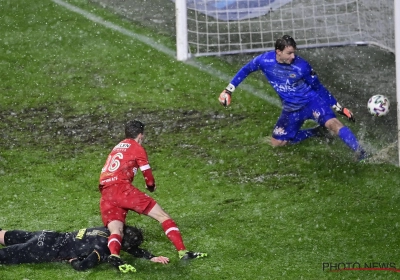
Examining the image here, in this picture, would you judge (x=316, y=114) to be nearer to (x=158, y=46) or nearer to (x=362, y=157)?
(x=362, y=157)

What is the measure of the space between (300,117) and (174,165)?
1.77 metres

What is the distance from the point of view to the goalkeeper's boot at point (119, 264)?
790 cm

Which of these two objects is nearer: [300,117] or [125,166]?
[125,166]

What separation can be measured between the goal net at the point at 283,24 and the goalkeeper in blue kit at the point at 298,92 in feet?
8.22

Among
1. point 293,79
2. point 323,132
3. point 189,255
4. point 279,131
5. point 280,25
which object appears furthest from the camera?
point 280,25

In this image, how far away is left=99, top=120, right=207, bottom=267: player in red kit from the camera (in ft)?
27.1

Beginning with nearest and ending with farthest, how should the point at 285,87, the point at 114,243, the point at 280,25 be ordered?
the point at 114,243 < the point at 285,87 < the point at 280,25

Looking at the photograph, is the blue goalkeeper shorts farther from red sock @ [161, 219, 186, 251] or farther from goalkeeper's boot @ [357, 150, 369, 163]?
red sock @ [161, 219, 186, 251]

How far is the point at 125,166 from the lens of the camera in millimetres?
8555

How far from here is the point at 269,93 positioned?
513 inches

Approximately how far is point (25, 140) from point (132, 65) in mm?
2649

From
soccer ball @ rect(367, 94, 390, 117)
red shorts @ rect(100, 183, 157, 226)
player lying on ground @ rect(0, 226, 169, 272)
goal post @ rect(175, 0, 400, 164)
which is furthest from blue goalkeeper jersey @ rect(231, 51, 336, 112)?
player lying on ground @ rect(0, 226, 169, 272)

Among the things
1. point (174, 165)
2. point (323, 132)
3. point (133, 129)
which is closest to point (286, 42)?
point (323, 132)

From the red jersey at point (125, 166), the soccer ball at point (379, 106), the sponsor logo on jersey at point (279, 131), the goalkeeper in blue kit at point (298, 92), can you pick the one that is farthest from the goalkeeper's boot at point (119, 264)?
the soccer ball at point (379, 106)
